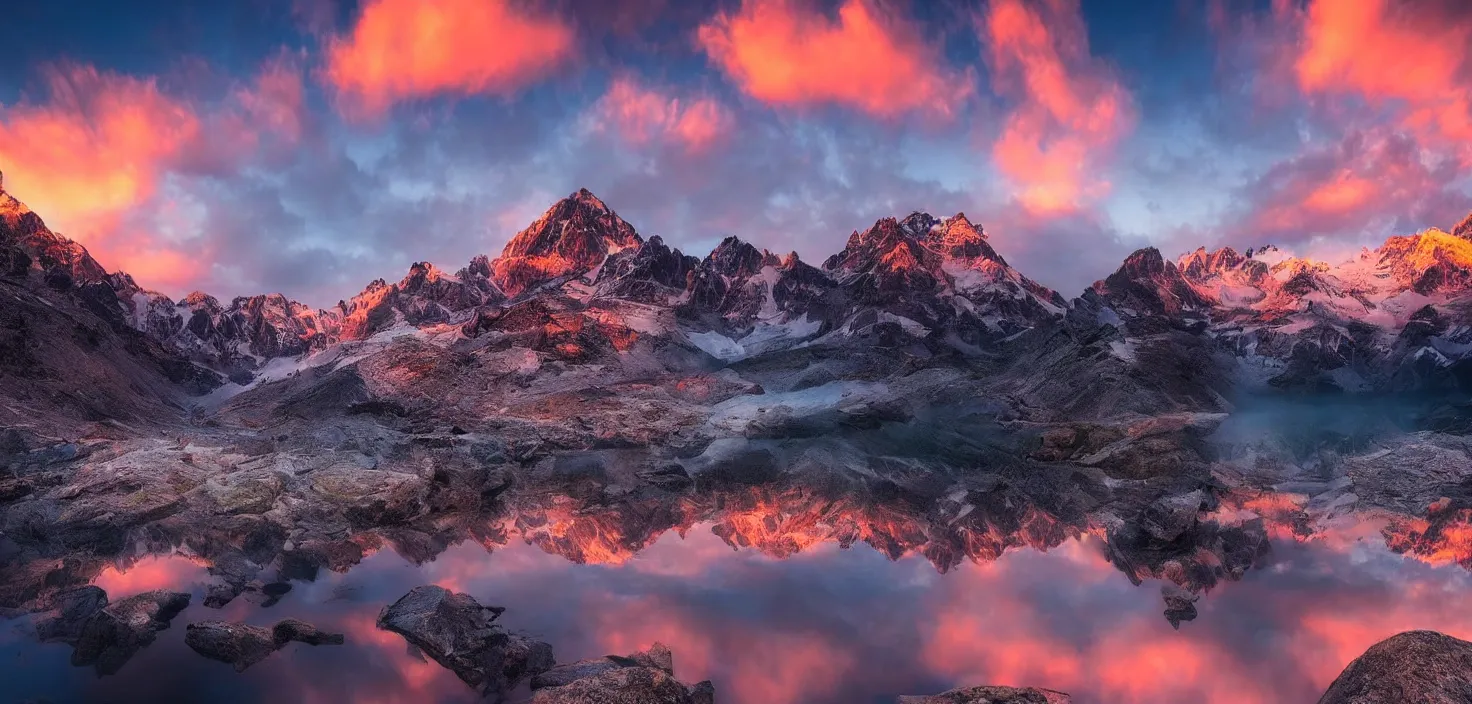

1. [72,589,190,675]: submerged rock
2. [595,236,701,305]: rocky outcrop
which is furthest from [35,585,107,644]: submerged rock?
[595,236,701,305]: rocky outcrop

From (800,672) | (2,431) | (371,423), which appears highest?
(371,423)

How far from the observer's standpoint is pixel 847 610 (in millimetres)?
18719

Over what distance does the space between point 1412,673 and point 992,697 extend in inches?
266

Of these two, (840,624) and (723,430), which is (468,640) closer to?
(840,624)

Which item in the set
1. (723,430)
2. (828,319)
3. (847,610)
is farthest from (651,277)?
(847,610)

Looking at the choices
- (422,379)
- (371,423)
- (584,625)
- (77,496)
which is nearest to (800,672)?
(584,625)

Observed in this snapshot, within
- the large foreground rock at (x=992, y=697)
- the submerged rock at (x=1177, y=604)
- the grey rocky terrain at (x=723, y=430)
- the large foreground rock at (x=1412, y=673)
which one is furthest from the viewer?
the grey rocky terrain at (x=723, y=430)

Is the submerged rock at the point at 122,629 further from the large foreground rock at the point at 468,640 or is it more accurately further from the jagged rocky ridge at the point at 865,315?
the jagged rocky ridge at the point at 865,315

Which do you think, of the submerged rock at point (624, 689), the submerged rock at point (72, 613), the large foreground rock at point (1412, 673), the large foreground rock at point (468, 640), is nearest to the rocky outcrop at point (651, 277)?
the submerged rock at point (72, 613)

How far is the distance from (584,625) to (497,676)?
3325 millimetres

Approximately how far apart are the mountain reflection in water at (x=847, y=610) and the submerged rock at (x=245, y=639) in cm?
37

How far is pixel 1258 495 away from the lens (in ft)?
125

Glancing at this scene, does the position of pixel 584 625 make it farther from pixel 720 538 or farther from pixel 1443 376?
pixel 1443 376

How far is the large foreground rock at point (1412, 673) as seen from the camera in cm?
1095
